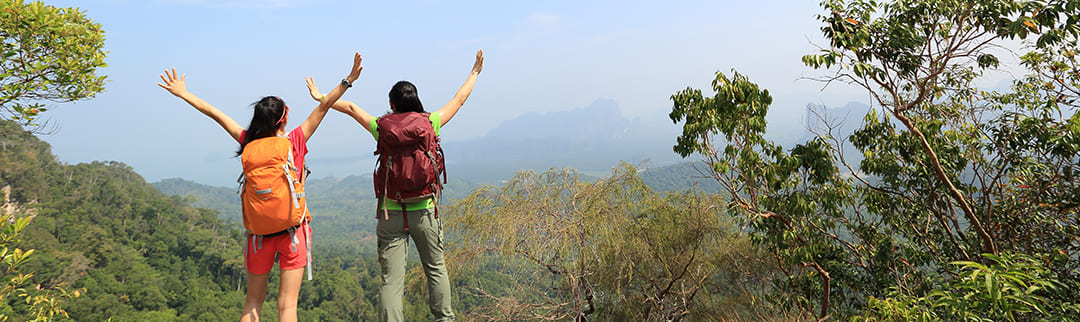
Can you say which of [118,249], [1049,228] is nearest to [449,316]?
[1049,228]

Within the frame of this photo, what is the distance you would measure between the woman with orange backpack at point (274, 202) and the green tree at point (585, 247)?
Answer: 2.95 metres

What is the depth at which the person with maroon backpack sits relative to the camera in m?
1.96

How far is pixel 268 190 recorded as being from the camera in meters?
1.78

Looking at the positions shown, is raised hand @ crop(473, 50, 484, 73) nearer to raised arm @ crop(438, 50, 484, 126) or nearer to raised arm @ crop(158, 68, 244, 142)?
raised arm @ crop(438, 50, 484, 126)

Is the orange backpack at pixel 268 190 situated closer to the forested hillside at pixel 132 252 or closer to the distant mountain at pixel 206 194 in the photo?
the forested hillside at pixel 132 252

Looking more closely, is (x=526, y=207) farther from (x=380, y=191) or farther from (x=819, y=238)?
(x=380, y=191)

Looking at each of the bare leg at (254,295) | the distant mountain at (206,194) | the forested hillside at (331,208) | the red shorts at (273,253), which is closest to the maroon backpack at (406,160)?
the red shorts at (273,253)

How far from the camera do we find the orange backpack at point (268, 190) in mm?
1784

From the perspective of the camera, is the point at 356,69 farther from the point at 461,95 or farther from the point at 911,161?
the point at 911,161

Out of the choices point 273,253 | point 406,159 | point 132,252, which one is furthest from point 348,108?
point 132,252

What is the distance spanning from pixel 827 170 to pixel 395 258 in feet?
12.4

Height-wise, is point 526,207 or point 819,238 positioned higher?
point 526,207

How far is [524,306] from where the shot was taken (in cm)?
525

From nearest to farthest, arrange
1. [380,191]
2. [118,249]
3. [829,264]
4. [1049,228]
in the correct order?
[380,191] < [1049,228] < [829,264] < [118,249]
